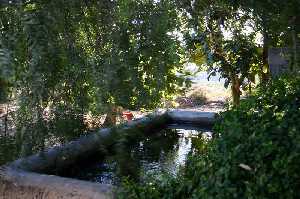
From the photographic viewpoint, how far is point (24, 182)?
3.77m

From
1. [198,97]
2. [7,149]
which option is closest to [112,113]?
[7,149]

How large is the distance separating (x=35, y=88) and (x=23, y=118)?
24.5 inches

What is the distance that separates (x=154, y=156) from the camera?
579cm

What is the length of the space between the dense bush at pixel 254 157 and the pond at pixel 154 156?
0.78m

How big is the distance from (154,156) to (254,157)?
338 cm

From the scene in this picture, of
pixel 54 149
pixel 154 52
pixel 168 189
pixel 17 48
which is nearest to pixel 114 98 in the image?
pixel 154 52

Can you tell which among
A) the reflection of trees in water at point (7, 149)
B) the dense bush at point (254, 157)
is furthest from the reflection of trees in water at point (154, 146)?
the dense bush at point (254, 157)

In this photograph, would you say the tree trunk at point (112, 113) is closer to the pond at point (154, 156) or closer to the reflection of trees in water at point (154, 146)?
the pond at point (154, 156)

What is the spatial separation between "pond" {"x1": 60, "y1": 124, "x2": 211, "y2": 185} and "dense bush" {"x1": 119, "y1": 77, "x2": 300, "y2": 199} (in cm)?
78

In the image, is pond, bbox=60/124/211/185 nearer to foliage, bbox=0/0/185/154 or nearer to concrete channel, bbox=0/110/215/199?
concrete channel, bbox=0/110/215/199

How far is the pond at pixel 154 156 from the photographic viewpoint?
4.90 meters

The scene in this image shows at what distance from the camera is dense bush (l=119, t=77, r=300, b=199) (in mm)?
2369

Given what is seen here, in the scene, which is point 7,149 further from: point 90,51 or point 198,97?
point 198,97

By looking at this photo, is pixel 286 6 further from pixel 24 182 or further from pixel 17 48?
pixel 24 182
